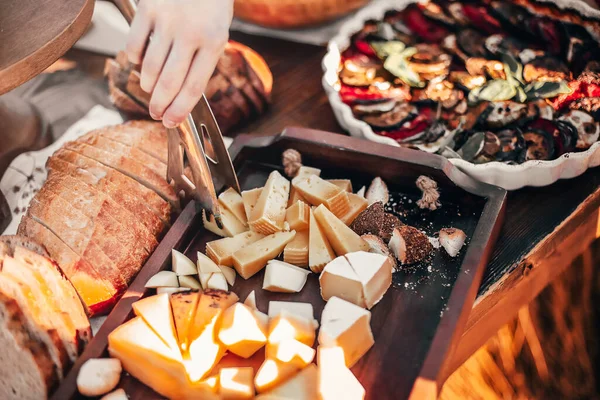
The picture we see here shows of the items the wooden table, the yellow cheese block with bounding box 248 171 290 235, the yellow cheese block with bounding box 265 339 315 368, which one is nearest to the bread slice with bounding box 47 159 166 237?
the yellow cheese block with bounding box 248 171 290 235

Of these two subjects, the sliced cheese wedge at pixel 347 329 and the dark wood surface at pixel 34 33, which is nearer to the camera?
the sliced cheese wedge at pixel 347 329

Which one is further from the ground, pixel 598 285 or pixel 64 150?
pixel 64 150

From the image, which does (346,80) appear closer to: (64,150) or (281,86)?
(281,86)

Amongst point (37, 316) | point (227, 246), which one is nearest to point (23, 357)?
point (37, 316)

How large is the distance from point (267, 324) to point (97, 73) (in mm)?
1250

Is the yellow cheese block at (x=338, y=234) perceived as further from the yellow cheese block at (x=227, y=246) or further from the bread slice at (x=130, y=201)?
the bread slice at (x=130, y=201)

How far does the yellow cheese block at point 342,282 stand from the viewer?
104 cm

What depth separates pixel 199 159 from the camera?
114 cm

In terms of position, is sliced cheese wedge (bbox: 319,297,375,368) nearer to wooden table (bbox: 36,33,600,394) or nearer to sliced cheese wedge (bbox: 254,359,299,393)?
sliced cheese wedge (bbox: 254,359,299,393)

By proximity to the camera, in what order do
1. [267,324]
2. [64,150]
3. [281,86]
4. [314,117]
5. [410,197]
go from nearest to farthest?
1. [267,324]
2. [410,197]
3. [64,150]
4. [314,117]
5. [281,86]

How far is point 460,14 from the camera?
5.49 ft

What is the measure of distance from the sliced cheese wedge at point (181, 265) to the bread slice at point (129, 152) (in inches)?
10.1

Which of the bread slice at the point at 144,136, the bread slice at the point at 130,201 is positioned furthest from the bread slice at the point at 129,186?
the bread slice at the point at 144,136

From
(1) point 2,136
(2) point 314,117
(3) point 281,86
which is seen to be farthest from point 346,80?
(1) point 2,136
